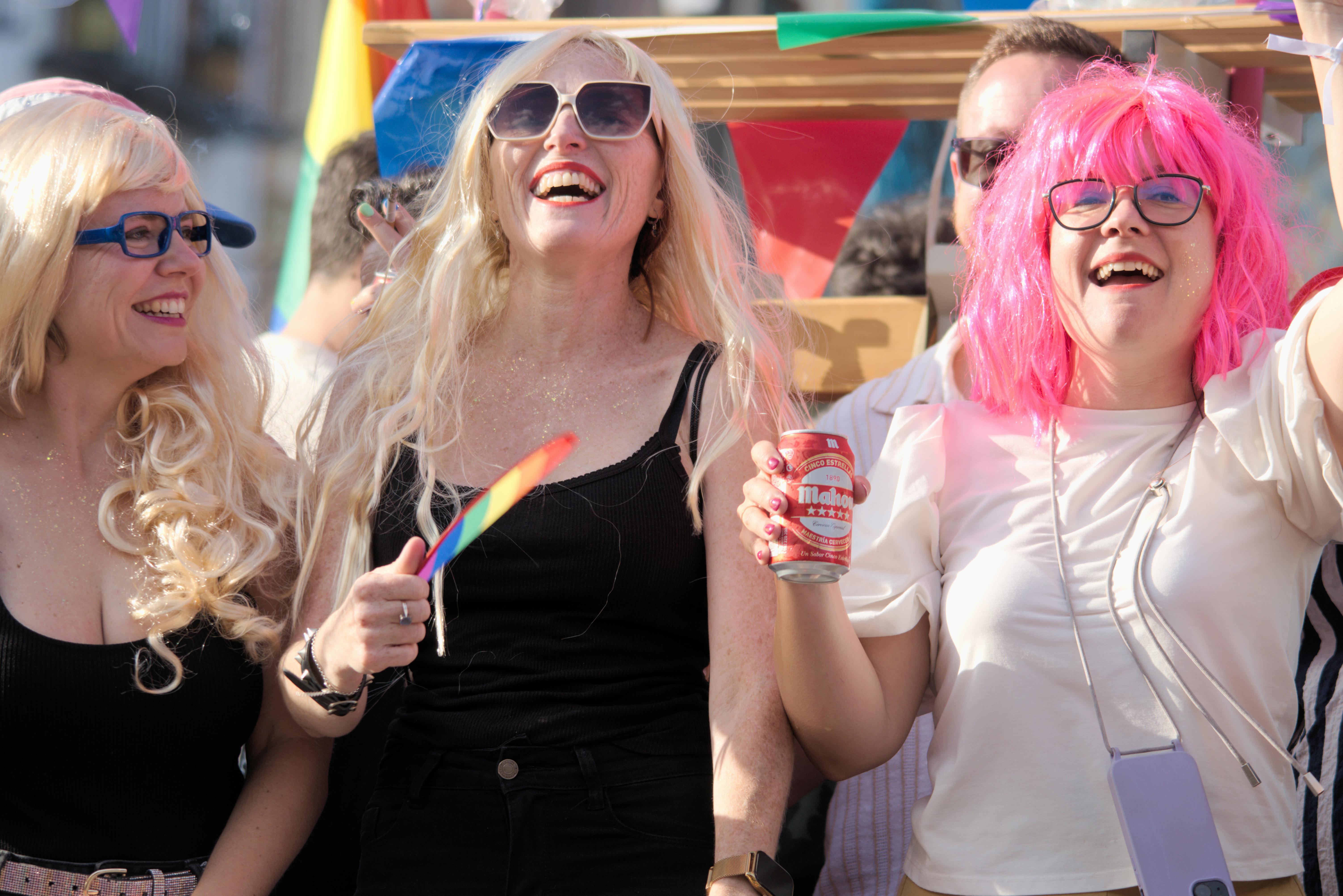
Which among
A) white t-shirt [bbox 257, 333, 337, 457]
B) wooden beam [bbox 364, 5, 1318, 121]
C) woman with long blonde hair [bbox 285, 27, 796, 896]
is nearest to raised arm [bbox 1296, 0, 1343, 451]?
woman with long blonde hair [bbox 285, 27, 796, 896]

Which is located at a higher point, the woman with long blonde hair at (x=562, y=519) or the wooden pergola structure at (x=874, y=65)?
the wooden pergola structure at (x=874, y=65)

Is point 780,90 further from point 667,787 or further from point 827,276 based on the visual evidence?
point 667,787

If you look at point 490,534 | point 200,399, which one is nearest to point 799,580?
point 490,534

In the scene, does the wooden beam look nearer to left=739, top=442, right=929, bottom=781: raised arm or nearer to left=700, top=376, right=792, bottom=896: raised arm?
left=700, top=376, right=792, bottom=896: raised arm

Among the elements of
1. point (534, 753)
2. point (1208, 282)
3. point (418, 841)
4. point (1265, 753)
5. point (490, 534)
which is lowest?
point (418, 841)

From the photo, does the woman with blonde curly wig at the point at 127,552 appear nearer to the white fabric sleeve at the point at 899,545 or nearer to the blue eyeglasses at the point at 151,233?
the blue eyeglasses at the point at 151,233

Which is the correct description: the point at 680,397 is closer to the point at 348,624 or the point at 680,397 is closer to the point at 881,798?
the point at 348,624

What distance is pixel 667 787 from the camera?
6.22ft

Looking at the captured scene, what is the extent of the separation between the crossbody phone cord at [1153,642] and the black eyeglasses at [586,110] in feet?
3.30

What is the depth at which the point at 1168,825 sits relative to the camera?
1627 mm

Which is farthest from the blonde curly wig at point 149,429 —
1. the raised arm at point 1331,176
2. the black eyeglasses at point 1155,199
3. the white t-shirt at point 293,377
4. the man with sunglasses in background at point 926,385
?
the raised arm at point 1331,176

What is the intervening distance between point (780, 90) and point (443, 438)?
5.56 ft

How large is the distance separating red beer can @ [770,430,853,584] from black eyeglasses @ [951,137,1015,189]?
4.47 feet

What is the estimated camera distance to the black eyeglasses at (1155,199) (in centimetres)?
187
